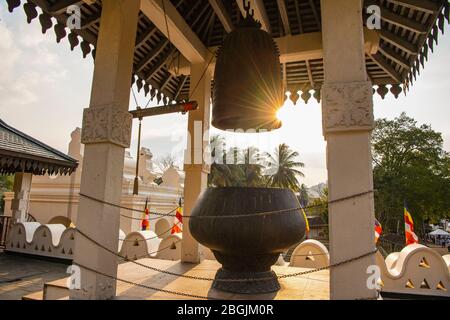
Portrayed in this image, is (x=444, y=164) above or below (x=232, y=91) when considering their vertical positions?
above

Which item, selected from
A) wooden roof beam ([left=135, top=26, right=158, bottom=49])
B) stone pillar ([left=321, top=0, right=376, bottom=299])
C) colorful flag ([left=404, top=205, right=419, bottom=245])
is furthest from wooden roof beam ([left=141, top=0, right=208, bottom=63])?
colorful flag ([left=404, top=205, right=419, bottom=245])

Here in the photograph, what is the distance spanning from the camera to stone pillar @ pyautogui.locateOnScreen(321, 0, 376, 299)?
2465 mm

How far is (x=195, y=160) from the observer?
6.06 metres

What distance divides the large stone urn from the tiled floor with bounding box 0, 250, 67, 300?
12.9 feet

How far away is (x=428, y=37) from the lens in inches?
196

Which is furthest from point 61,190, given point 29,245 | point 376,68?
point 376,68

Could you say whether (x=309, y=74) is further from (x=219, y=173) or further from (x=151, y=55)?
(x=219, y=173)

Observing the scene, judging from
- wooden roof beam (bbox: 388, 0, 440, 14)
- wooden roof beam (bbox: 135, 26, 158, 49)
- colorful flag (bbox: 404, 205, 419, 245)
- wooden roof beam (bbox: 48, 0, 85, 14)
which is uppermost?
wooden roof beam (bbox: 135, 26, 158, 49)

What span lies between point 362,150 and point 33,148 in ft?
30.9

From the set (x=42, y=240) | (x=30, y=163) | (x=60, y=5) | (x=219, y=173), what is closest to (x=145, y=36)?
(x=60, y=5)

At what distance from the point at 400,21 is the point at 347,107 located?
3.54 metres

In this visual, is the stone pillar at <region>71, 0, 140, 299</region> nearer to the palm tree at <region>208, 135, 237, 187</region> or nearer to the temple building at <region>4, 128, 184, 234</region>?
the temple building at <region>4, 128, 184, 234</region>

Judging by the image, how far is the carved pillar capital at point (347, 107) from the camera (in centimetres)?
260
